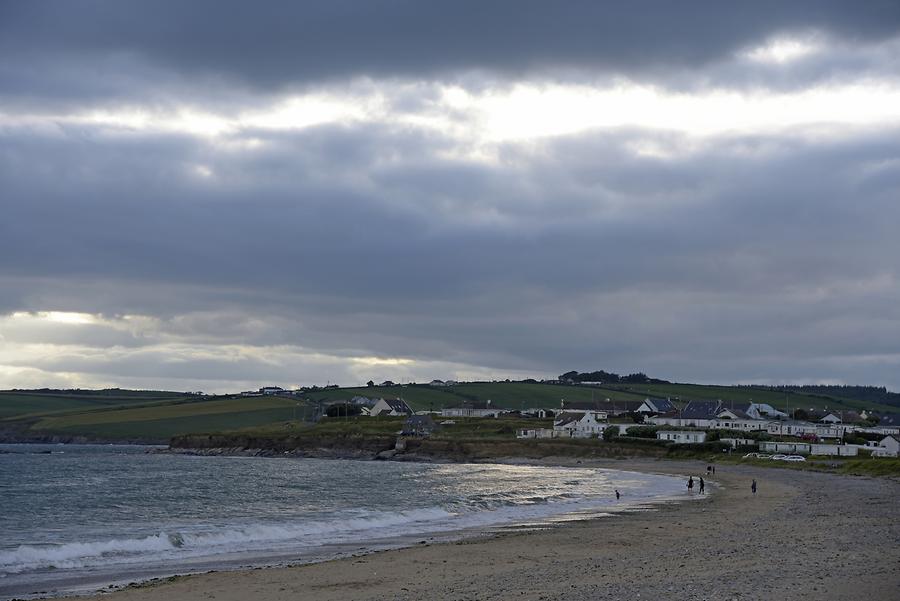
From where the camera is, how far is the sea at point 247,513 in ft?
110

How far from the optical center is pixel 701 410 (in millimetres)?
153000

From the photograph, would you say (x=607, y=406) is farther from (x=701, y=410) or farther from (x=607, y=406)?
(x=701, y=410)

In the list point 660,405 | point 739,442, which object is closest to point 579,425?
point 739,442

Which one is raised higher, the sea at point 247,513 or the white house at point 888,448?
the white house at point 888,448

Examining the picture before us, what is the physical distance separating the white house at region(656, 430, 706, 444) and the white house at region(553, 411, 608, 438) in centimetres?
1644

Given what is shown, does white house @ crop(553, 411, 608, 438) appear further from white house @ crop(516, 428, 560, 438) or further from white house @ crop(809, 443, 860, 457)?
white house @ crop(809, 443, 860, 457)

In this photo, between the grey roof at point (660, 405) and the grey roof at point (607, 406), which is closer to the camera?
the grey roof at point (660, 405)

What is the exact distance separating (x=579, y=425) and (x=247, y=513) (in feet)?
330

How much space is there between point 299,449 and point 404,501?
95393 millimetres

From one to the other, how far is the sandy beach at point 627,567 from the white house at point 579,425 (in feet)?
328

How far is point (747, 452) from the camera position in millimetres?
109875

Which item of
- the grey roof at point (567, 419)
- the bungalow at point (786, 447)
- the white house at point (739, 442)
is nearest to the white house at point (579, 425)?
the grey roof at point (567, 419)

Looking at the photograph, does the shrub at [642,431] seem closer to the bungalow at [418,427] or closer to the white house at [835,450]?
the white house at [835,450]

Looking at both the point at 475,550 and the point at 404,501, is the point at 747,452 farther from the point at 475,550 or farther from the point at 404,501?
the point at 475,550
